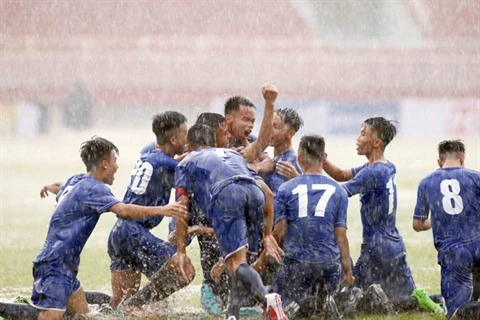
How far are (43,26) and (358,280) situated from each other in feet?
118

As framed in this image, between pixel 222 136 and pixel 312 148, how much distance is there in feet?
2.31

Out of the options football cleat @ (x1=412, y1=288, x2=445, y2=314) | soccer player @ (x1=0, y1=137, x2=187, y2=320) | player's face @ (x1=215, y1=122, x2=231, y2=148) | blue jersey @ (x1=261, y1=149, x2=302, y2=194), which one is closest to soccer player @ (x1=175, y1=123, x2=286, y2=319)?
soccer player @ (x1=0, y1=137, x2=187, y2=320)

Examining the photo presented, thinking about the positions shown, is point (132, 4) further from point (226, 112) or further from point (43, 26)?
point (226, 112)

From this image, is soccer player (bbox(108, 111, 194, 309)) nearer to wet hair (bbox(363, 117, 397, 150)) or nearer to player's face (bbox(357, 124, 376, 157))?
player's face (bbox(357, 124, 376, 157))

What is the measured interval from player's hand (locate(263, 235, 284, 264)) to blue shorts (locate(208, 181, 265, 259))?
6.9 inches

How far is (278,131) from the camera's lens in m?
7.68

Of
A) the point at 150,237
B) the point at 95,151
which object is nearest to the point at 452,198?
the point at 150,237

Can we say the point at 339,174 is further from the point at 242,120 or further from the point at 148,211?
the point at 148,211

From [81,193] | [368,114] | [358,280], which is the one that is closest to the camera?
[81,193]

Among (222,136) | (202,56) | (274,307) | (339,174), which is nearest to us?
(274,307)

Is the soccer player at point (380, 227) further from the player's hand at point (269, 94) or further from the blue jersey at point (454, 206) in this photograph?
the player's hand at point (269, 94)

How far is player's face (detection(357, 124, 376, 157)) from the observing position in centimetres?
762

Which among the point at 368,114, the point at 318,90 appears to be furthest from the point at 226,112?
the point at 318,90

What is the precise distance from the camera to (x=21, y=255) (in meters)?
11.3
